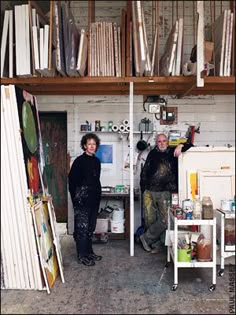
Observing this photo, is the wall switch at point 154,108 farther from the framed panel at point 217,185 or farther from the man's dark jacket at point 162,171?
Result: the framed panel at point 217,185

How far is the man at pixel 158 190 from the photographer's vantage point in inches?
164

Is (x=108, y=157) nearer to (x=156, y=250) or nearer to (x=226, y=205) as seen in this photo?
(x=156, y=250)

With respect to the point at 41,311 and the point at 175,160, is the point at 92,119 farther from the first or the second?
the point at 41,311

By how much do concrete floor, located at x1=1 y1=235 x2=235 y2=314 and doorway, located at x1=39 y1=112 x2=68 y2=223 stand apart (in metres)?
1.54

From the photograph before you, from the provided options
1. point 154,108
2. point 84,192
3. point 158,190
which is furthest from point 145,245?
point 154,108

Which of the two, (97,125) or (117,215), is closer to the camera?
(117,215)

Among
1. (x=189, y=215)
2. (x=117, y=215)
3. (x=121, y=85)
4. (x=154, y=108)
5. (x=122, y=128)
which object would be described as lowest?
(x=117, y=215)

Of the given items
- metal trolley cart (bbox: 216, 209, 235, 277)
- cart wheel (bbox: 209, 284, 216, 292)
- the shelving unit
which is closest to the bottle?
metal trolley cart (bbox: 216, 209, 235, 277)

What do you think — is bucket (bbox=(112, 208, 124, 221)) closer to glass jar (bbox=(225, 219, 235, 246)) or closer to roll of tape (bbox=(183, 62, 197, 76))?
glass jar (bbox=(225, 219, 235, 246))

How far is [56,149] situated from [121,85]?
5.00 ft

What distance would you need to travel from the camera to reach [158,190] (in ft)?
13.9

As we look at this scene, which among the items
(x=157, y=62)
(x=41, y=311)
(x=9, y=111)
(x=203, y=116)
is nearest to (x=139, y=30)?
(x=157, y=62)

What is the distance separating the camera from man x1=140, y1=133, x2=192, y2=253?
4160 millimetres

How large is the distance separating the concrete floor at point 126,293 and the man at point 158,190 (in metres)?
0.49
